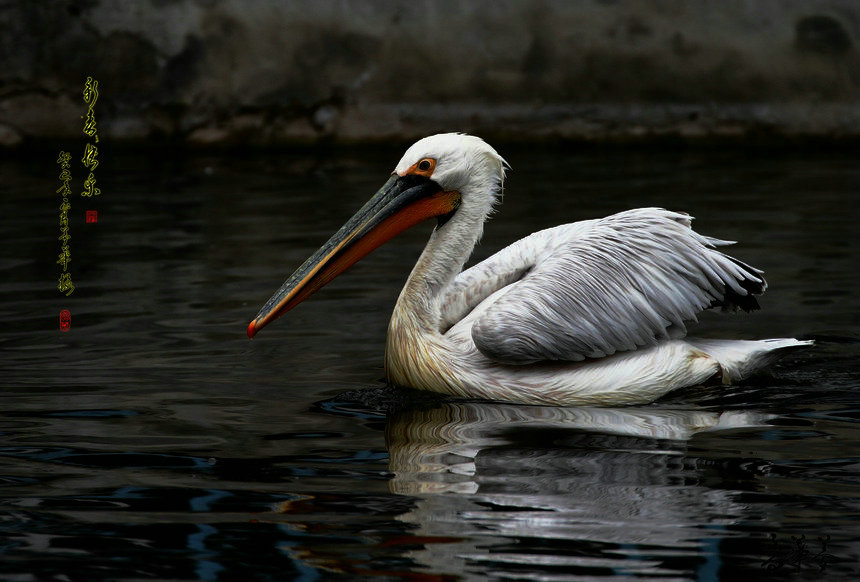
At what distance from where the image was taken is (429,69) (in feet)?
32.4

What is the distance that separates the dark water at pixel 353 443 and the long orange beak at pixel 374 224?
1.19ft

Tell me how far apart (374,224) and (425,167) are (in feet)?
0.85

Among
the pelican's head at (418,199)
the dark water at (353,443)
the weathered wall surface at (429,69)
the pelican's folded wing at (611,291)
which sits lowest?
the dark water at (353,443)

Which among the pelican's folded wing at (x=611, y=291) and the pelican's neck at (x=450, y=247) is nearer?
the pelican's folded wing at (x=611, y=291)

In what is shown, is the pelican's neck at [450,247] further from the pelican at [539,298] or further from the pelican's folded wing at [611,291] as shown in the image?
the pelican's folded wing at [611,291]

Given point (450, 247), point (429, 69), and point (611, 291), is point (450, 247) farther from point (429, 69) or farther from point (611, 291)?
point (429, 69)

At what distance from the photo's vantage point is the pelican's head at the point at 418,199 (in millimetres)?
4297

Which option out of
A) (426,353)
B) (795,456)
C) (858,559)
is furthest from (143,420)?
(858,559)

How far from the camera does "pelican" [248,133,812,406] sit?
4043 mm

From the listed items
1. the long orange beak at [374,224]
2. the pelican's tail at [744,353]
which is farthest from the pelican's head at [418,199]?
the pelican's tail at [744,353]

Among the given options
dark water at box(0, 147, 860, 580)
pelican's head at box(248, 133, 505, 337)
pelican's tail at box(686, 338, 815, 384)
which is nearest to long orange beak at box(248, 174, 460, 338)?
pelican's head at box(248, 133, 505, 337)

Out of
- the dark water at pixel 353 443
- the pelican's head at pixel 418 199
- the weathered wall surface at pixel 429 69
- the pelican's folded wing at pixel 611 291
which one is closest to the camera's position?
the dark water at pixel 353 443

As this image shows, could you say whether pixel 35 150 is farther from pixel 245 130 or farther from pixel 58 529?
pixel 58 529

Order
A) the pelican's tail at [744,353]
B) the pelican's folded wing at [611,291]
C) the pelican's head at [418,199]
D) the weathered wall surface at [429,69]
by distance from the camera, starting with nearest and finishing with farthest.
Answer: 1. the pelican's folded wing at [611,291]
2. the pelican's tail at [744,353]
3. the pelican's head at [418,199]
4. the weathered wall surface at [429,69]
